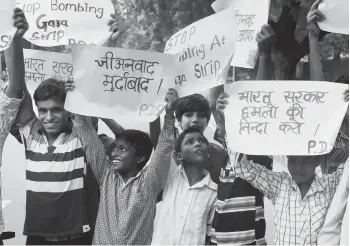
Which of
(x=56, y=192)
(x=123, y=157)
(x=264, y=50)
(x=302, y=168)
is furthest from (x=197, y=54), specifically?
(x=56, y=192)

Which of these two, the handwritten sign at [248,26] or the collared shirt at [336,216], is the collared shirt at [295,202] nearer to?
the collared shirt at [336,216]

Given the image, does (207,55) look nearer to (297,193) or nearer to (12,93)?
(297,193)

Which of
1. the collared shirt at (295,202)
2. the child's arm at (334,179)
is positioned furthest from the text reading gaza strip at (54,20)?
the child's arm at (334,179)

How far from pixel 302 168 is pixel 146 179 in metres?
0.91

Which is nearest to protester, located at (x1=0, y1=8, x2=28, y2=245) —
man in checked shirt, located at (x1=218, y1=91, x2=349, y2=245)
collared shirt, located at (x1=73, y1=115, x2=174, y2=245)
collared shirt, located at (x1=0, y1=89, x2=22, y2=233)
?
collared shirt, located at (x1=0, y1=89, x2=22, y2=233)

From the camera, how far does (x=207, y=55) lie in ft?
13.9

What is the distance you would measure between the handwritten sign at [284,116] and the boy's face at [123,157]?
A: 637mm

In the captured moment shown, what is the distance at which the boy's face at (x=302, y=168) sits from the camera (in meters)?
3.77

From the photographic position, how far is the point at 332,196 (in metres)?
3.67

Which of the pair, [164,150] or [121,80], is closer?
[164,150]

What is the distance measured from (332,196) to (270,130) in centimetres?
50

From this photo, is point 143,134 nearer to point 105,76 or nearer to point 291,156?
point 105,76

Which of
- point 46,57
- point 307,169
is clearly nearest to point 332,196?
point 307,169

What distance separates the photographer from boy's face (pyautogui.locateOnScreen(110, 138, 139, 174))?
4164 mm
